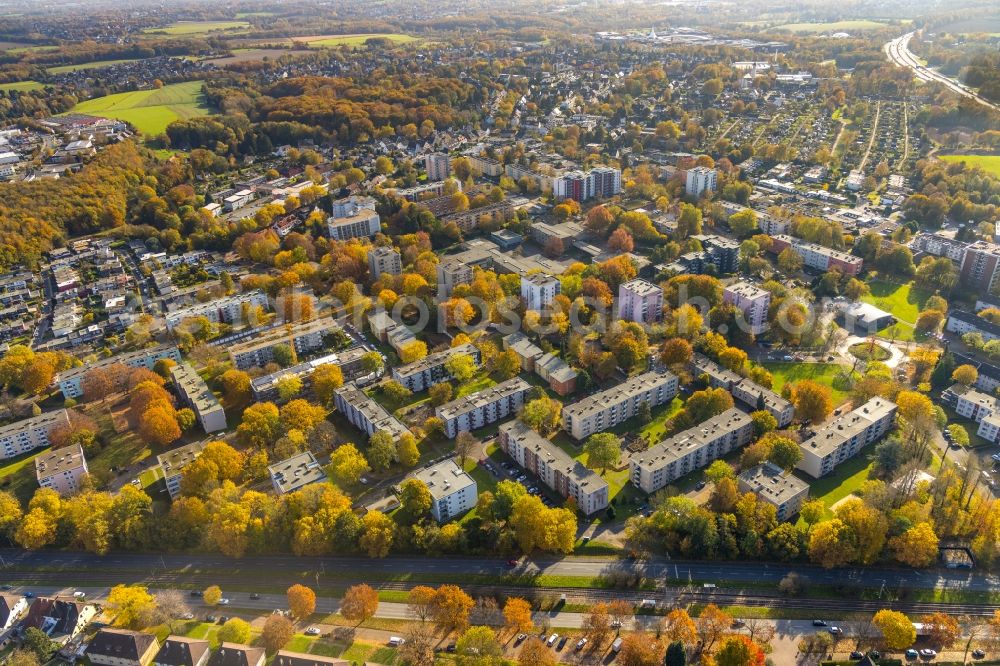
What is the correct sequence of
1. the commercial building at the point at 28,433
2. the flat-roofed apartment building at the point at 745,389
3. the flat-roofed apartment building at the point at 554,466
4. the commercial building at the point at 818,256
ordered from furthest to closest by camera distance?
the commercial building at the point at 818,256 < the commercial building at the point at 28,433 < the flat-roofed apartment building at the point at 745,389 < the flat-roofed apartment building at the point at 554,466

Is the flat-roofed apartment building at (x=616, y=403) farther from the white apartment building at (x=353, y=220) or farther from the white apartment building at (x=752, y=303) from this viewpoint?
the white apartment building at (x=353, y=220)

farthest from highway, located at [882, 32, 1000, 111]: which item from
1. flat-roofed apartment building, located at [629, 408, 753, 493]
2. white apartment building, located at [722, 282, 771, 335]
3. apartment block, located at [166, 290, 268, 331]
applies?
apartment block, located at [166, 290, 268, 331]

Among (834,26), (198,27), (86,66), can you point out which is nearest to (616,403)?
(86,66)

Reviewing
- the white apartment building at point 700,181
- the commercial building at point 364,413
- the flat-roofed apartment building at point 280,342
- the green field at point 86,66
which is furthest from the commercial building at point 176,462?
the green field at point 86,66

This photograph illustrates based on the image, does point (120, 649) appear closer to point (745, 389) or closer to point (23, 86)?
point (745, 389)

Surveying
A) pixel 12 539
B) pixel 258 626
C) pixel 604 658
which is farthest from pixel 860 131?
pixel 12 539
